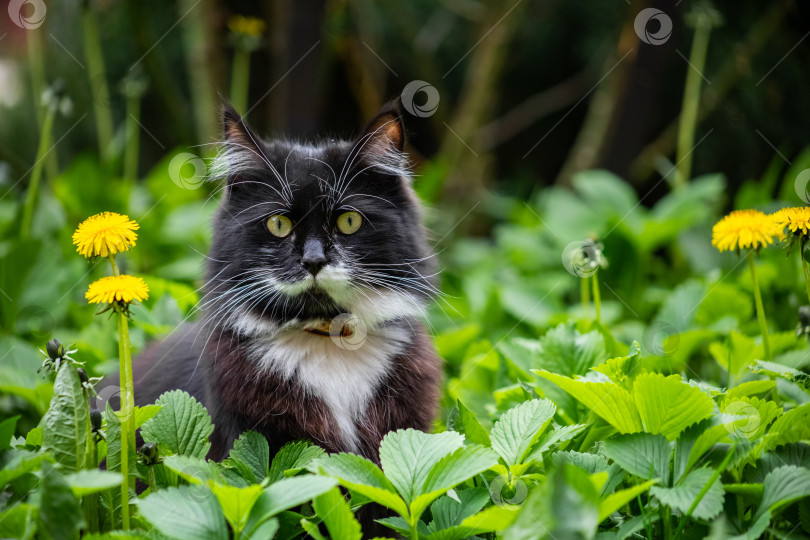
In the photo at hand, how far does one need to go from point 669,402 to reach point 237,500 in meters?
0.85

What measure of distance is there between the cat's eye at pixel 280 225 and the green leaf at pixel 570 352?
79cm

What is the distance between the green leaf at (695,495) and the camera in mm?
1285

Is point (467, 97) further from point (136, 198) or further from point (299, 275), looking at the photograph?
point (299, 275)

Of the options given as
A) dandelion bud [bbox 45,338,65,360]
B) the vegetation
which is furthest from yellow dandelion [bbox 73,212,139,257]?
dandelion bud [bbox 45,338,65,360]


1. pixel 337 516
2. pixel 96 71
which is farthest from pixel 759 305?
pixel 96 71

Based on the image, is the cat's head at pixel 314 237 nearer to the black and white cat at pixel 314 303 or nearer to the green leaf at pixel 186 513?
the black and white cat at pixel 314 303

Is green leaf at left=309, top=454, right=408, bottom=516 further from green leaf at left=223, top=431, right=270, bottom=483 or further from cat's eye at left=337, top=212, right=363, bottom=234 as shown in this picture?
cat's eye at left=337, top=212, right=363, bottom=234

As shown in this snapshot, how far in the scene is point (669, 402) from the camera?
1.46m

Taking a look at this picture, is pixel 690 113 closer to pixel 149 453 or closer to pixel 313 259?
pixel 313 259

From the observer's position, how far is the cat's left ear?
1960 mm

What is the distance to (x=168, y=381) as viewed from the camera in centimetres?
200

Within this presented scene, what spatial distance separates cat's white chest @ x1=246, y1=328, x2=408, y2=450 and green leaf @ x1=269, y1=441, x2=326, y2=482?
0.66 ft

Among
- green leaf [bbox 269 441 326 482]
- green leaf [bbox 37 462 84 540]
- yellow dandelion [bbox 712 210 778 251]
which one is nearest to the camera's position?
green leaf [bbox 37 462 84 540]

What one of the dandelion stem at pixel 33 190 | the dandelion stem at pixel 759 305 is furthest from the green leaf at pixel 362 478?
the dandelion stem at pixel 33 190
